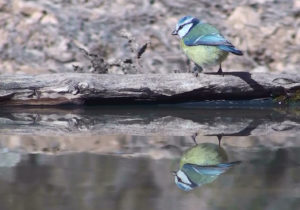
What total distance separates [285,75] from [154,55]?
1.68 m

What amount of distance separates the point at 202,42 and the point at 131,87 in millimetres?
790

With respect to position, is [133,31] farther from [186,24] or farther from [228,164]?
[228,164]

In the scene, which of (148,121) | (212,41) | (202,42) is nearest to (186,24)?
(202,42)

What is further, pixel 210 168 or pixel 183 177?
pixel 210 168

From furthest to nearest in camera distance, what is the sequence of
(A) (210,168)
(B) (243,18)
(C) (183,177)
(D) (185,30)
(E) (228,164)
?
(B) (243,18), (D) (185,30), (E) (228,164), (A) (210,168), (C) (183,177)

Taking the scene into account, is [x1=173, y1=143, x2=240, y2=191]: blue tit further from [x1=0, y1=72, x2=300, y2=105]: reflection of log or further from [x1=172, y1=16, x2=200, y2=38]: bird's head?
[x1=172, y1=16, x2=200, y2=38]: bird's head

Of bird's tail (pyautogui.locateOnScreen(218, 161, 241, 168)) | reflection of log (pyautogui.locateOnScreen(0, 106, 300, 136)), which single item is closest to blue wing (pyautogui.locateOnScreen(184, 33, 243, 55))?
reflection of log (pyautogui.locateOnScreen(0, 106, 300, 136))

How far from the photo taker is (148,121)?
6.32m

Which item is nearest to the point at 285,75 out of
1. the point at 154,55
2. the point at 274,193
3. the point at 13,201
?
the point at 154,55

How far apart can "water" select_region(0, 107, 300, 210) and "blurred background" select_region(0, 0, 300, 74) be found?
1130mm

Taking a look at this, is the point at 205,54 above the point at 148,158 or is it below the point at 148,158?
above

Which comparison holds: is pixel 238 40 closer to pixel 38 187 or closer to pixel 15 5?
pixel 15 5

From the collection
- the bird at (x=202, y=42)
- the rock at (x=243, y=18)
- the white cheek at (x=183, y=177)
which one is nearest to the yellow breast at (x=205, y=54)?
the bird at (x=202, y=42)

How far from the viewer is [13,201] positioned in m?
3.77
